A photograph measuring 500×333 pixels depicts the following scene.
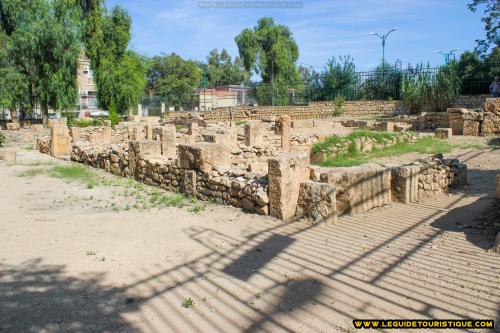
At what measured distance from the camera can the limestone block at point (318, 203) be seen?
21.2 feet

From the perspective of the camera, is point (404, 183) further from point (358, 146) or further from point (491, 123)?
point (491, 123)

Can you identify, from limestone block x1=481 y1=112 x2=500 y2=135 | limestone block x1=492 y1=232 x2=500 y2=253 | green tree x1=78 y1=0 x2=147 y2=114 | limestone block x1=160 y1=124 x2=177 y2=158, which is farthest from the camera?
green tree x1=78 y1=0 x2=147 y2=114

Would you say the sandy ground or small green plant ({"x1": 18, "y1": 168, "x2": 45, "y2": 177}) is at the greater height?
small green plant ({"x1": 18, "y1": 168, "x2": 45, "y2": 177})

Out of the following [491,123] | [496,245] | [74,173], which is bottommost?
[496,245]

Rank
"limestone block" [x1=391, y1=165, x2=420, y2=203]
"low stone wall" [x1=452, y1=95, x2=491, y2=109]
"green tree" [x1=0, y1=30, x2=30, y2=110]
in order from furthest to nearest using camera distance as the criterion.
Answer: "green tree" [x1=0, y1=30, x2=30, y2=110]
"low stone wall" [x1=452, y1=95, x2=491, y2=109]
"limestone block" [x1=391, y1=165, x2=420, y2=203]

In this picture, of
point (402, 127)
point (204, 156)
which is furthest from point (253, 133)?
point (402, 127)

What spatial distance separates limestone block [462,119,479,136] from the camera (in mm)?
17312

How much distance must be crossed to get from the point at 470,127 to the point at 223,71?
57.5 m

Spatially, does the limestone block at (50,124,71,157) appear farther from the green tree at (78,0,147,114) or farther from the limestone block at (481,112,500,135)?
the green tree at (78,0,147,114)

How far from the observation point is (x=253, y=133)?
45.9ft

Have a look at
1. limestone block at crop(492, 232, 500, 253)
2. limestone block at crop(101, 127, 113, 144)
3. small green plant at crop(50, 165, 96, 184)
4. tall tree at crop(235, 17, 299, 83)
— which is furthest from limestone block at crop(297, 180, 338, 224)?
tall tree at crop(235, 17, 299, 83)

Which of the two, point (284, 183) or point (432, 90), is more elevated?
point (432, 90)

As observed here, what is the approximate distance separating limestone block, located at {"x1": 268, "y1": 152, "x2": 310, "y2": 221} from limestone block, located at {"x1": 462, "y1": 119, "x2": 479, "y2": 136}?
43.4ft

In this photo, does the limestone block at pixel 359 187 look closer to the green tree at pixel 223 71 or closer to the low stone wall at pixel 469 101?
the low stone wall at pixel 469 101
